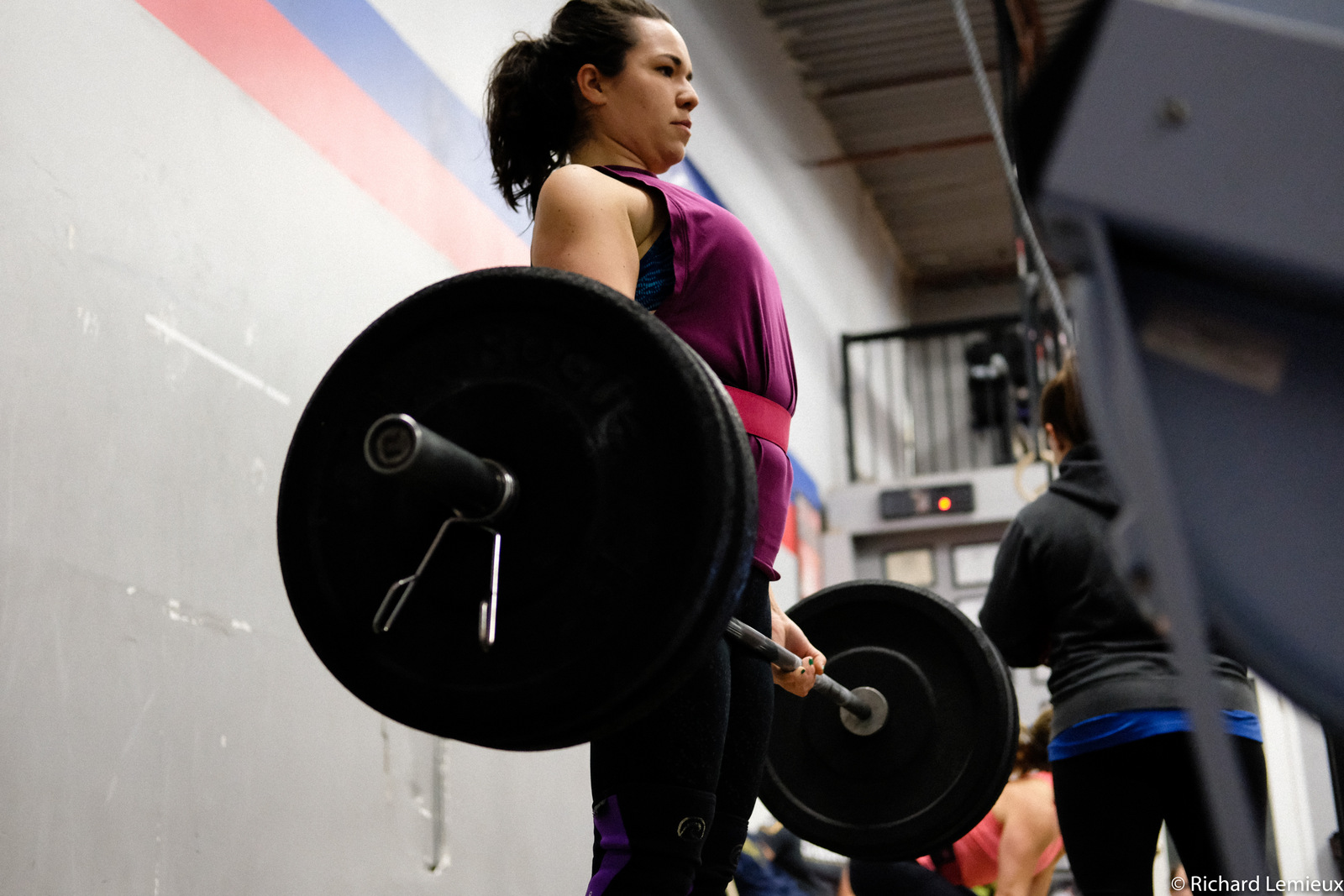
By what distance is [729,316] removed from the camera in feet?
4.45

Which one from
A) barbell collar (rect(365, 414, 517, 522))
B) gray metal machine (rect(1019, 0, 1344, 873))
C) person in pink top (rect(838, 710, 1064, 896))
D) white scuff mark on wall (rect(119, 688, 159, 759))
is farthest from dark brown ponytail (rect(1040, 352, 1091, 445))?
gray metal machine (rect(1019, 0, 1344, 873))

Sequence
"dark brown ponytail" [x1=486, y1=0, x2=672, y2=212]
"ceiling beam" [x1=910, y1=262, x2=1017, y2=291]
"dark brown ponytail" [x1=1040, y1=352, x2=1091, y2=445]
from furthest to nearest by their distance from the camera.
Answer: "ceiling beam" [x1=910, y1=262, x2=1017, y2=291]
"dark brown ponytail" [x1=1040, y1=352, x2=1091, y2=445]
"dark brown ponytail" [x1=486, y1=0, x2=672, y2=212]

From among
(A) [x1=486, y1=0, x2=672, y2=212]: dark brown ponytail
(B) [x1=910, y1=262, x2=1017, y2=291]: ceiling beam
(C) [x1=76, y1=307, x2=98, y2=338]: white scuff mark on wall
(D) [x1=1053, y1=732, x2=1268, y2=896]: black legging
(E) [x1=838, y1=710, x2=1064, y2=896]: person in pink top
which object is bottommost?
(E) [x1=838, y1=710, x2=1064, y2=896]: person in pink top

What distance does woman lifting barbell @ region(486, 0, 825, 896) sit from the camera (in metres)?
1.15

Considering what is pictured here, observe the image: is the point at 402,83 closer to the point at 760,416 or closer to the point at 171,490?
the point at 171,490

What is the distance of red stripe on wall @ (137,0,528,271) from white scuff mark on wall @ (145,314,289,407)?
0.52m

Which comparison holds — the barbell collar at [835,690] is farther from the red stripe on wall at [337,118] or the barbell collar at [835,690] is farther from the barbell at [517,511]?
the red stripe on wall at [337,118]

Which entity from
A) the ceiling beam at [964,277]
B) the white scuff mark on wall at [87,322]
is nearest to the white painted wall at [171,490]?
the white scuff mark on wall at [87,322]

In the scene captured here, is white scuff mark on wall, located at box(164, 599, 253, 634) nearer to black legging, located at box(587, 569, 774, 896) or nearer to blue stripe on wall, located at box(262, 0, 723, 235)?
blue stripe on wall, located at box(262, 0, 723, 235)

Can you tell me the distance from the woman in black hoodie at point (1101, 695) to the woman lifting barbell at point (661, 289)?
590mm

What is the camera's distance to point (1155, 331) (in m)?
0.53

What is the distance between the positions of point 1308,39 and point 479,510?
668mm

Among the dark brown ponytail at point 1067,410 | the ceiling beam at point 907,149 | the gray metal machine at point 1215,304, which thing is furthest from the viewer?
the ceiling beam at point 907,149

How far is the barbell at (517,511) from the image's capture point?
0.96 metres
